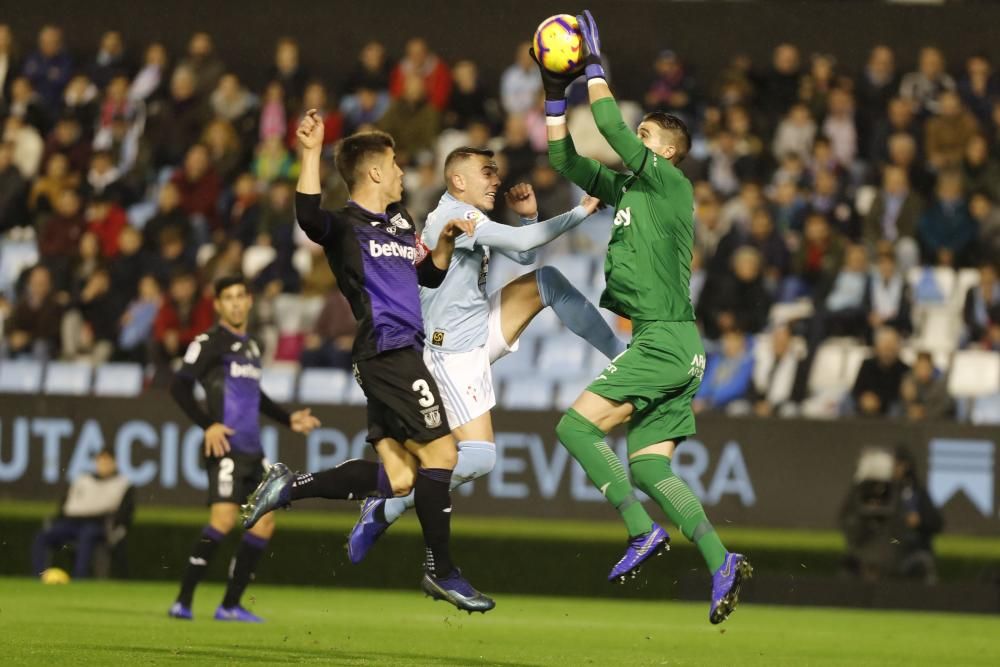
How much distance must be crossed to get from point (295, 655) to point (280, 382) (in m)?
7.58

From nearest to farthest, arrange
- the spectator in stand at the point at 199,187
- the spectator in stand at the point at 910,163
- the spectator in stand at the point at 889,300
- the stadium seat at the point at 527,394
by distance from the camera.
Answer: the stadium seat at the point at 527,394 < the spectator in stand at the point at 889,300 < the spectator in stand at the point at 910,163 < the spectator in stand at the point at 199,187

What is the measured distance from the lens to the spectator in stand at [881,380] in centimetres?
1542

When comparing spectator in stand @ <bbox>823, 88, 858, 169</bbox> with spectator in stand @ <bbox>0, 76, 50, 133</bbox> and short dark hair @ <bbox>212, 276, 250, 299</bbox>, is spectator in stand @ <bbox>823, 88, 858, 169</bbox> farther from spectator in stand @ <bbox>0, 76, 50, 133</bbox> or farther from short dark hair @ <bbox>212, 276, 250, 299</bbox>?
short dark hair @ <bbox>212, 276, 250, 299</bbox>

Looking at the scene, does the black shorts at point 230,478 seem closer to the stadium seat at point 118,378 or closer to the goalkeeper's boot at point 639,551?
the goalkeeper's boot at point 639,551

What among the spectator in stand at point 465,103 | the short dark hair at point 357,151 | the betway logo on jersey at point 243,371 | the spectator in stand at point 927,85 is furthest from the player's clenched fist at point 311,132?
the spectator in stand at point 927,85

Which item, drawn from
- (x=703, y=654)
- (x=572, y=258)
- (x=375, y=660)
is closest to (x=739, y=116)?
(x=572, y=258)

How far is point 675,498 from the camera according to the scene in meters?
8.46

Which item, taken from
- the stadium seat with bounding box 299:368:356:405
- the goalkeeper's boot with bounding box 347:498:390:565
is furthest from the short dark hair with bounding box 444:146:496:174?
the stadium seat with bounding box 299:368:356:405

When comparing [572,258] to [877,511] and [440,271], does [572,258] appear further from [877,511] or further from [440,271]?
[440,271]

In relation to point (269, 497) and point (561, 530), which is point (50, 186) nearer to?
point (561, 530)

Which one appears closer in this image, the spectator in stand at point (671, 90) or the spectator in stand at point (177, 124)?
the spectator in stand at point (671, 90)

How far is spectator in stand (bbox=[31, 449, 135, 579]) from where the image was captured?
48.5ft

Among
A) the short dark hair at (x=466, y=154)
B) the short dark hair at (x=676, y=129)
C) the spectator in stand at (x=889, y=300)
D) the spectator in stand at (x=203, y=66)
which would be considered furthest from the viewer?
the spectator in stand at (x=203, y=66)

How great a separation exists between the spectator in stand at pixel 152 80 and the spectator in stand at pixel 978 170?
8.80m
